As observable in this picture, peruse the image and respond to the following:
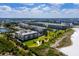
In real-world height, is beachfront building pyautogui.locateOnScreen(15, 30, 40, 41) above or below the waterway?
above

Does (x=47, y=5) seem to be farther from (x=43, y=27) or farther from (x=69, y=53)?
(x=69, y=53)

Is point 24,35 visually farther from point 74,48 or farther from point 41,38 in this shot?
point 74,48

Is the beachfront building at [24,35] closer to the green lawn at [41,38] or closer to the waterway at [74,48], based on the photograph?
the green lawn at [41,38]

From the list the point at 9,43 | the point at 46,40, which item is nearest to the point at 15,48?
the point at 9,43

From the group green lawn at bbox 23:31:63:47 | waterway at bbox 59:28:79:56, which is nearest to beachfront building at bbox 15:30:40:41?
green lawn at bbox 23:31:63:47

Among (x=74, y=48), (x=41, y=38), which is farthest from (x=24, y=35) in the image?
(x=74, y=48)

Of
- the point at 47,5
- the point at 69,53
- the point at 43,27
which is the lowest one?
the point at 69,53

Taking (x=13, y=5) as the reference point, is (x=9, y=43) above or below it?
below

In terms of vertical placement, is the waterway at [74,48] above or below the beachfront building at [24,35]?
below

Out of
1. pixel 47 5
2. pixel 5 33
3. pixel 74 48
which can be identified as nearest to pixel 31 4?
pixel 47 5

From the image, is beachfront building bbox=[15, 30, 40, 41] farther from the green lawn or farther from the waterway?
the waterway

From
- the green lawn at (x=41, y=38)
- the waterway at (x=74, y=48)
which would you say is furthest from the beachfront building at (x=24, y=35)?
the waterway at (x=74, y=48)
